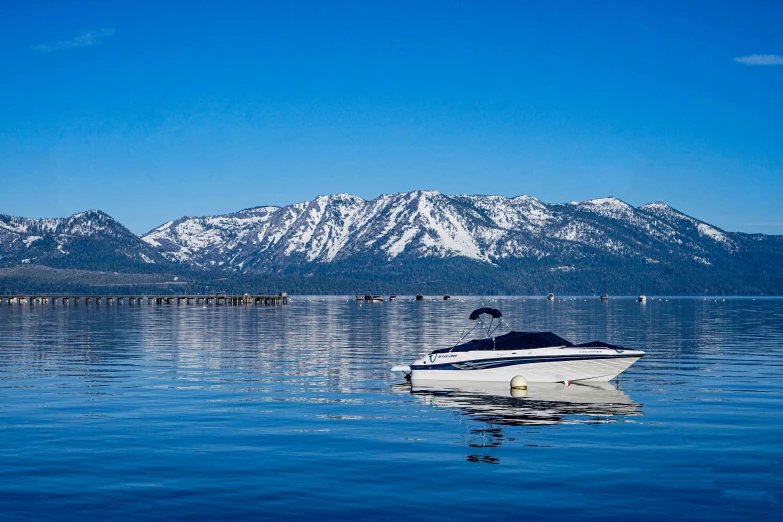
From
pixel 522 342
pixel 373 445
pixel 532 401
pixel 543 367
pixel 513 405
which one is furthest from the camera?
pixel 522 342

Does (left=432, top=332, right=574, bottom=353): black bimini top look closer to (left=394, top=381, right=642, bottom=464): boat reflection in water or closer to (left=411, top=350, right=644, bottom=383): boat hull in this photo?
(left=411, top=350, right=644, bottom=383): boat hull

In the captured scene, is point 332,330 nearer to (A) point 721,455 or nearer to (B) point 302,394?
(B) point 302,394

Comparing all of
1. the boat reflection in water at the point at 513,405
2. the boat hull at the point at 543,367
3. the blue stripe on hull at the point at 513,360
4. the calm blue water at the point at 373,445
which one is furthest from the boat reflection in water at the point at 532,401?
the blue stripe on hull at the point at 513,360

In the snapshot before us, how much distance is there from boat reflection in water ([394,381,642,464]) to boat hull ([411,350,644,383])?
466mm

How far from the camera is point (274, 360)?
65.7 metres

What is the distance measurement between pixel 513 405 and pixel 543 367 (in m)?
8.08

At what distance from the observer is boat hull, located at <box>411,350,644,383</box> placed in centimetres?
4784

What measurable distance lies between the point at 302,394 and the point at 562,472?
2158 centimetres

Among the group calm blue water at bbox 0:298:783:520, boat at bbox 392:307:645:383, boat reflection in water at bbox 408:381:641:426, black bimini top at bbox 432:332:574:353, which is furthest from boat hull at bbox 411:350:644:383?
calm blue water at bbox 0:298:783:520

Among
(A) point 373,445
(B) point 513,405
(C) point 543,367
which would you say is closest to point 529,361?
(C) point 543,367

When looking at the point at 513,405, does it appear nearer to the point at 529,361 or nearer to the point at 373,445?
the point at 529,361

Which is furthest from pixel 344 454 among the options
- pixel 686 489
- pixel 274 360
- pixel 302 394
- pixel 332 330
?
pixel 332 330

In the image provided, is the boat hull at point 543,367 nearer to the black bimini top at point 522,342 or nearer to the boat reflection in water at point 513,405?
the boat reflection in water at point 513,405

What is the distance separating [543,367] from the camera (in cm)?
4816
